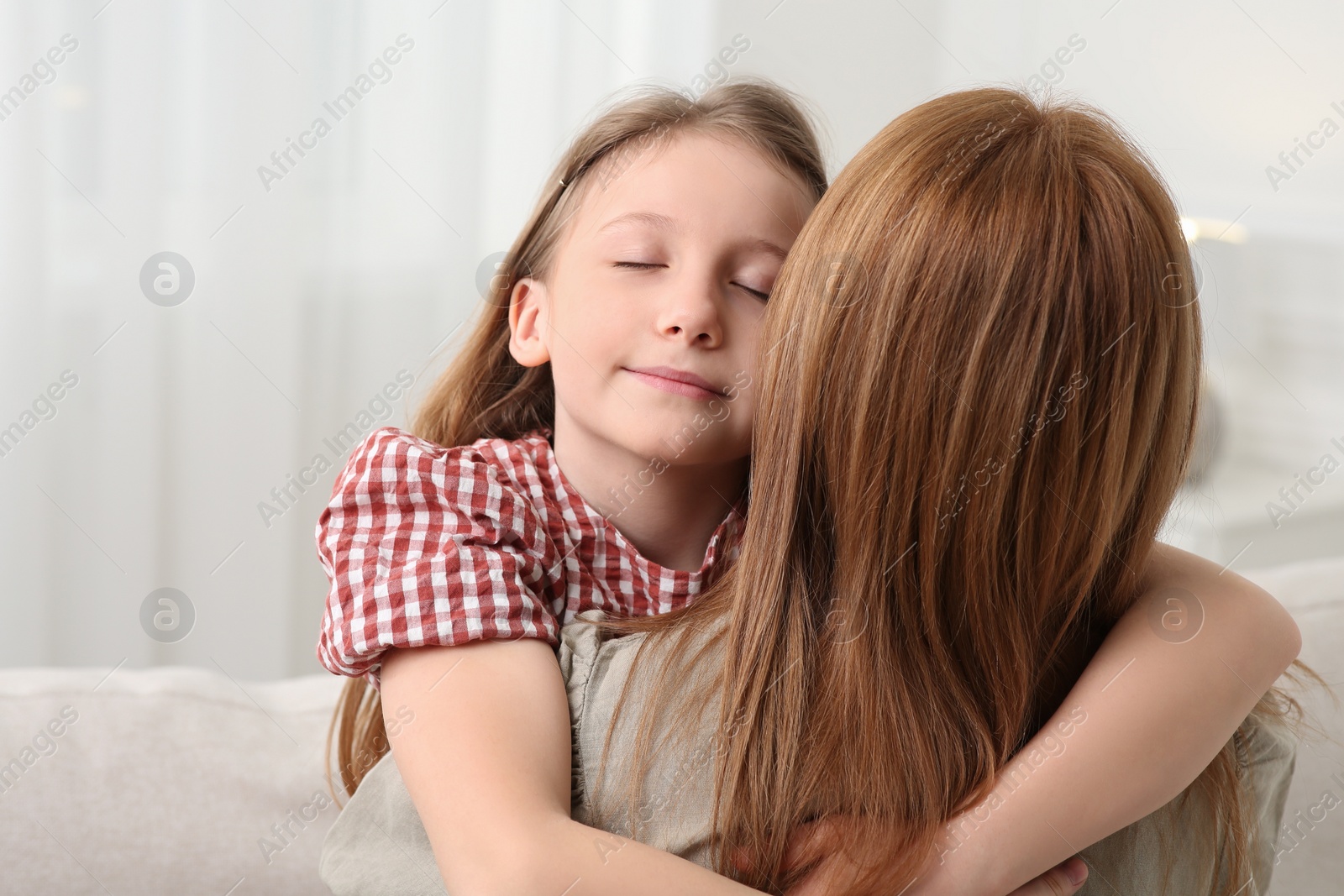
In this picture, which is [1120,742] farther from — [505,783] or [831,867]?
[505,783]

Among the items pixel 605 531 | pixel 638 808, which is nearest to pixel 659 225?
pixel 605 531

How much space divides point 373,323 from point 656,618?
161 cm

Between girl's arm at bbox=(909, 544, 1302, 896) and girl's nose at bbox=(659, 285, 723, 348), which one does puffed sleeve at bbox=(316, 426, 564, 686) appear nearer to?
girl's nose at bbox=(659, 285, 723, 348)

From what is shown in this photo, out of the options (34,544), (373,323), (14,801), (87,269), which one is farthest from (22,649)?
(14,801)

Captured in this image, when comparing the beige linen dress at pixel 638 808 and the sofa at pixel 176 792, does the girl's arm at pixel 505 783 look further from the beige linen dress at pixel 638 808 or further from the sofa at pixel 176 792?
the sofa at pixel 176 792

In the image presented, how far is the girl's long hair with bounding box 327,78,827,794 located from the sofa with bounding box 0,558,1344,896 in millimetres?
84

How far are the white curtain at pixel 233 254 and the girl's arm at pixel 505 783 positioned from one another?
4.47 feet

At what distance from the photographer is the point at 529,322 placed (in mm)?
1147

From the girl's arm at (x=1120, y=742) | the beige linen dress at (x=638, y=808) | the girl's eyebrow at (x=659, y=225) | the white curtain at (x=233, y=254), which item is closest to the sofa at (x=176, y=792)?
the beige linen dress at (x=638, y=808)

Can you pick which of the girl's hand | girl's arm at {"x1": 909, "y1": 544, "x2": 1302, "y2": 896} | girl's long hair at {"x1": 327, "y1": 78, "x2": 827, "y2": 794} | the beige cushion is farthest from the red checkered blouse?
the beige cushion

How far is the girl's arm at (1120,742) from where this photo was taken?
747 millimetres

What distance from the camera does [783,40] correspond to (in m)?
2.47

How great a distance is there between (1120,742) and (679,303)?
480mm

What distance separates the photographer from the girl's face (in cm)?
94
